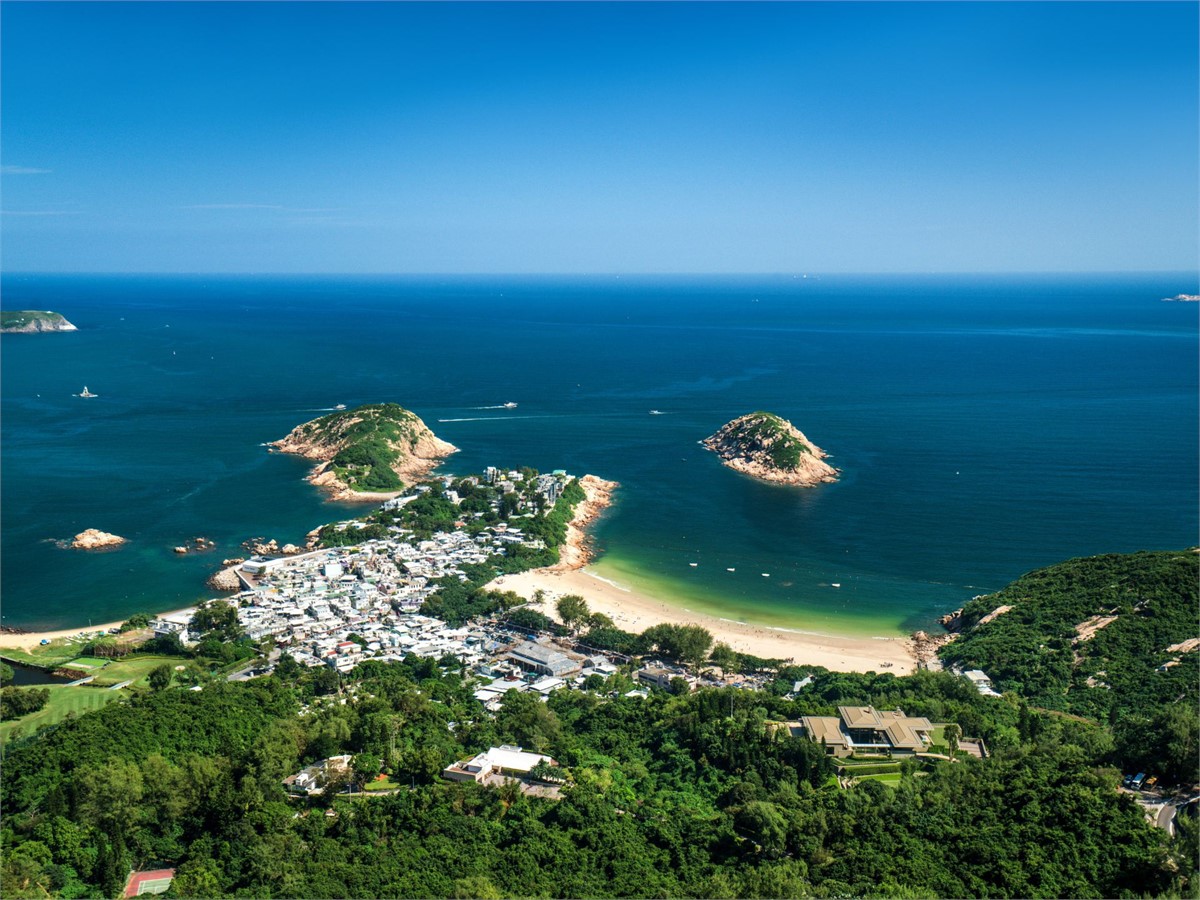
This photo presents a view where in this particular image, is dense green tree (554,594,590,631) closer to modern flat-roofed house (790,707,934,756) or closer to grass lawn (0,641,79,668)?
modern flat-roofed house (790,707,934,756)

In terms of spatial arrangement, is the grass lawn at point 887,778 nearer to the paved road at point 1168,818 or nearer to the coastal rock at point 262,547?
the paved road at point 1168,818

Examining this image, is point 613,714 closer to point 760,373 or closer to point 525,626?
point 525,626

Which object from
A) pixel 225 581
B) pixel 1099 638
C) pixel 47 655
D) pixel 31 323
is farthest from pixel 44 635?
pixel 31 323

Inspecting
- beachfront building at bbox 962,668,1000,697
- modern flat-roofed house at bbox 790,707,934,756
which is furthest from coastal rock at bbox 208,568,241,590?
beachfront building at bbox 962,668,1000,697

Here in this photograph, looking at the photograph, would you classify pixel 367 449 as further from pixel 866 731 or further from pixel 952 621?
pixel 866 731

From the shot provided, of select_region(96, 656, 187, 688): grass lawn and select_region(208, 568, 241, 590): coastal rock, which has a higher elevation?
select_region(208, 568, 241, 590): coastal rock

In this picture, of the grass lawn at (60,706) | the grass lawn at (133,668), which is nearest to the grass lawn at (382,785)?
the grass lawn at (60,706)
